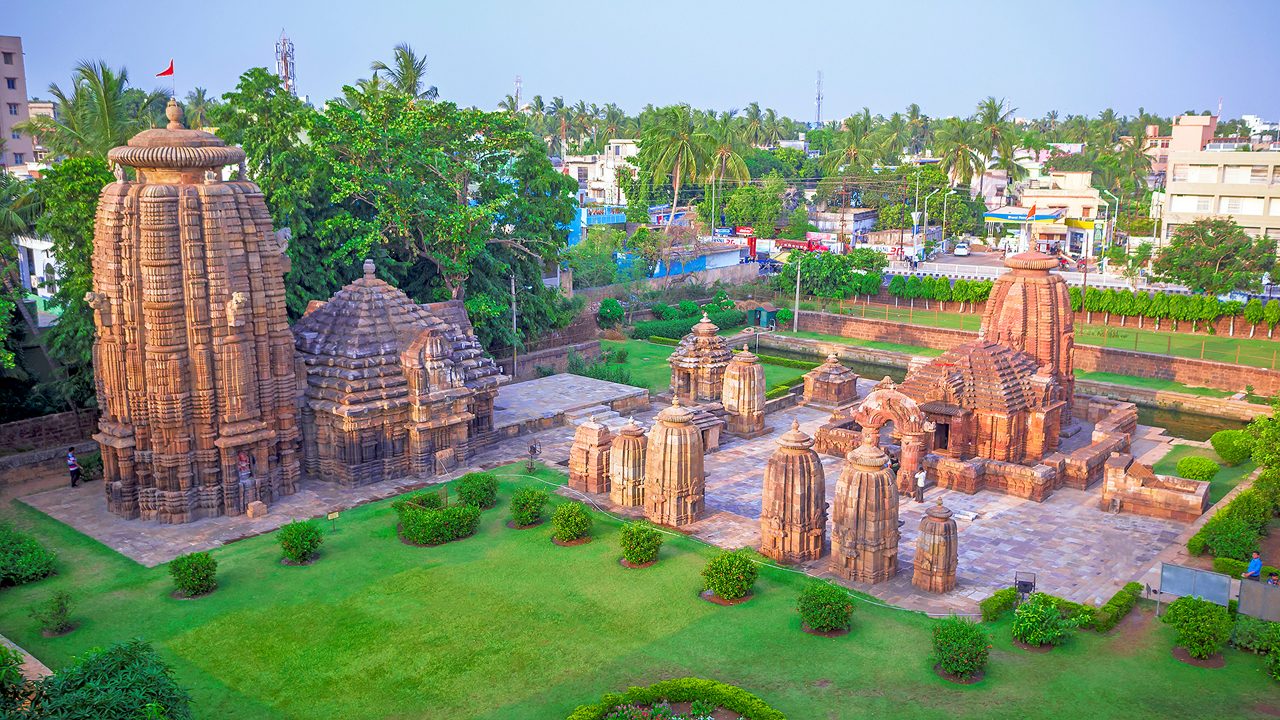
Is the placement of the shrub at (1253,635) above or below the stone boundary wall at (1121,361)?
below

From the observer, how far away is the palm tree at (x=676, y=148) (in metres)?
75.8

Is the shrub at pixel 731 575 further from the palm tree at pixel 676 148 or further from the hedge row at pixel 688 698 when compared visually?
the palm tree at pixel 676 148

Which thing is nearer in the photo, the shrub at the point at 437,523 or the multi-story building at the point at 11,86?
the shrub at the point at 437,523

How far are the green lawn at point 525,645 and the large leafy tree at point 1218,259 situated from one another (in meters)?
39.0

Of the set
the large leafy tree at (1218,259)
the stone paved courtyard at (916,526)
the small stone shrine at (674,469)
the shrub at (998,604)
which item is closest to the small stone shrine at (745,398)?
the stone paved courtyard at (916,526)

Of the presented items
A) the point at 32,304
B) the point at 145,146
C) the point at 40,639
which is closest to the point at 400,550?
the point at 40,639

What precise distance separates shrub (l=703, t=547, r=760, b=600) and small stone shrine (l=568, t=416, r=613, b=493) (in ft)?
24.6

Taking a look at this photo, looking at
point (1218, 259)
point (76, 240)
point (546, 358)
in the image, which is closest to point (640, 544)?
point (76, 240)

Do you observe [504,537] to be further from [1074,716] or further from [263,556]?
[1074,716]

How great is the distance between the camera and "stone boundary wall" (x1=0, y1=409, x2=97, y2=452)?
3052 centimetres

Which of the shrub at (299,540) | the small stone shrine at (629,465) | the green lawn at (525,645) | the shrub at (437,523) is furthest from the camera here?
the small stone shrine at (629,465)

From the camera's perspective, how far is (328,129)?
1462 inches

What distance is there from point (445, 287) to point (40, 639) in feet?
72.1

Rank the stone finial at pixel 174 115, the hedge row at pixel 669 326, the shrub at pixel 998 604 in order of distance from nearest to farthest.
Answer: the shrub at pixel 998 604, the stone finial at pixel 174 115, the hedge row at pixel 669 326
